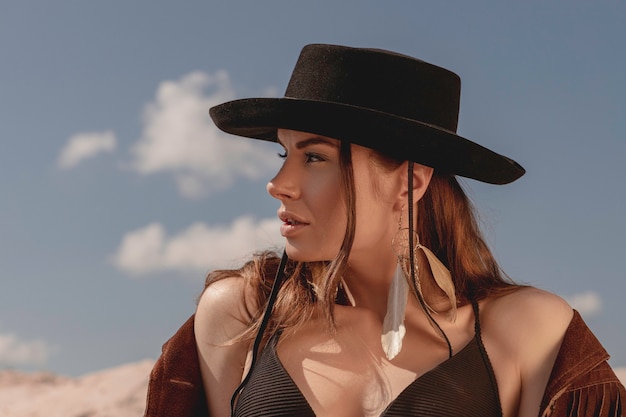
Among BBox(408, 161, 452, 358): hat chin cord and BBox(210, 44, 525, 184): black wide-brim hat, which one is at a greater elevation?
BBox(210, 44, 525, 184): black wide-brim hat

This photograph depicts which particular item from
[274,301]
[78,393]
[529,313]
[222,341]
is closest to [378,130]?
[274,301]

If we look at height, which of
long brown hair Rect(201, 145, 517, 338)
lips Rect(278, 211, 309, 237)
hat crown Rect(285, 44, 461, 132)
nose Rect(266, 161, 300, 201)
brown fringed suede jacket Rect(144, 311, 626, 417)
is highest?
hat crown Rect(285, 44, 461, 132)

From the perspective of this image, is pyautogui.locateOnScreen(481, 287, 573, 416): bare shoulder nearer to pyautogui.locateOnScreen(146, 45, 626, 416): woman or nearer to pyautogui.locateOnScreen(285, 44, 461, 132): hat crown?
pyautogui.locateOnScreen(146, 45, 626, 416): woman

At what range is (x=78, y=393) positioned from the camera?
6.26m

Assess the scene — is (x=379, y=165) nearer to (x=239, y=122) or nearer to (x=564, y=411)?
(x=239, y=122)

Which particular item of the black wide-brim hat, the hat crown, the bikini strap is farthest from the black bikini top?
the hat crown

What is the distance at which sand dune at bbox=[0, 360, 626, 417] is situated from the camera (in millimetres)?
5785

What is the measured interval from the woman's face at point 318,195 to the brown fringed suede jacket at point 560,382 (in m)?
0.70

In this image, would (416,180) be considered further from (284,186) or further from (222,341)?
(222,341)

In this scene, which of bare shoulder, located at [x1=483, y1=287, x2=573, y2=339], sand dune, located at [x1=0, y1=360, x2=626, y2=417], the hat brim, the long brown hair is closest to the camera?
the hat brim

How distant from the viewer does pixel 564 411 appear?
10.3ft

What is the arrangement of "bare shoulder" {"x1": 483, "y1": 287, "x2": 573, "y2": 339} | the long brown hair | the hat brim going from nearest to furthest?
the hat brim
"bare shoulder" {"x1": 483, "y1": 287, "x2": 573, "y2": 339}
the long brown hair

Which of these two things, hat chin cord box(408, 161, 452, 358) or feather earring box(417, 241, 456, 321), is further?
feather earring box(417, 241, 456, 321)

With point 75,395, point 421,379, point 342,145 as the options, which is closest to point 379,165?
point 342,145
